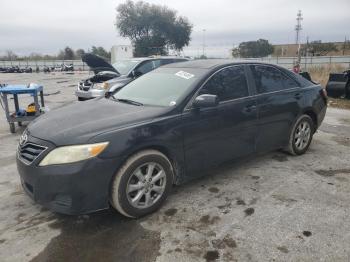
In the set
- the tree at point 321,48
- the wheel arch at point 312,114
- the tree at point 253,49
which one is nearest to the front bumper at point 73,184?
the wheel arch at point 312,114

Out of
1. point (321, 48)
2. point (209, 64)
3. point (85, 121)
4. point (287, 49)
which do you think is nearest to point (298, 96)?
point (209, 64)

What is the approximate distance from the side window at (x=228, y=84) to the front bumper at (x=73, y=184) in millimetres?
1507

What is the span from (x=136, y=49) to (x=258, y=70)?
4726 cm

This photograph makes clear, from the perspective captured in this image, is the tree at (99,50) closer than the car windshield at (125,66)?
No

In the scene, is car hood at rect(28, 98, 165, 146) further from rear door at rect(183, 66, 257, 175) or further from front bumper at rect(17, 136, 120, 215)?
rear door at rect(183, 66, 257, 175)

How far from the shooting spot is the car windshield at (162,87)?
384 cm

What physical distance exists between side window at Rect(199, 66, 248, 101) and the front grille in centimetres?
183

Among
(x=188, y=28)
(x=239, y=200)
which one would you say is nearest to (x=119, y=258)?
(x=239, y=200)

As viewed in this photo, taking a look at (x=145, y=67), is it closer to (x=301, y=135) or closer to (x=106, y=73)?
(x=106, y=73)

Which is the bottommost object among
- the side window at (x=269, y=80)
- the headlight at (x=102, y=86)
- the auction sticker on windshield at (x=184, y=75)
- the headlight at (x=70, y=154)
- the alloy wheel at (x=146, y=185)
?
the alloy wheel at (x=146, y=185)

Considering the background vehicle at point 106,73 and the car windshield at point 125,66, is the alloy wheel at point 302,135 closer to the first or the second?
the background vehicle at point 106,73

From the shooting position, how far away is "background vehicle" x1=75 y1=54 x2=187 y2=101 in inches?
363

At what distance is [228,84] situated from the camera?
421cm

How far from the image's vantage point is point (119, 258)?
279cm
